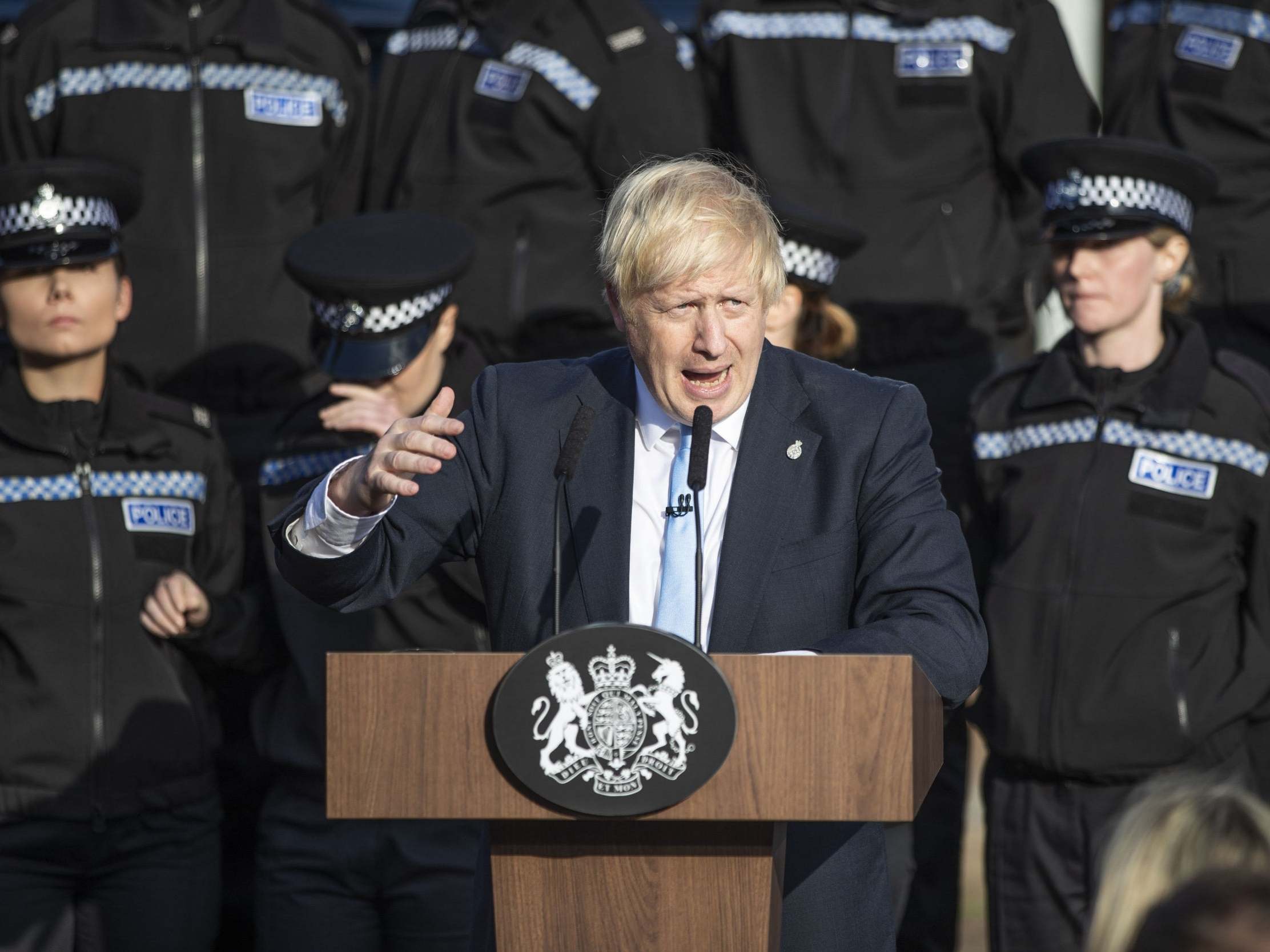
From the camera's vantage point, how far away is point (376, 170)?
572cm

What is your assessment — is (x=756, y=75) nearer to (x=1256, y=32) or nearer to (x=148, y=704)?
(x=1256, y=32)

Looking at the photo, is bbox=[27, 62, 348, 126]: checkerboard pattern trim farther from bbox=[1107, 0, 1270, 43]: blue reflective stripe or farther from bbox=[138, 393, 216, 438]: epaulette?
bbox=[1107, 0, 1270, 43]: blue reflective stripe

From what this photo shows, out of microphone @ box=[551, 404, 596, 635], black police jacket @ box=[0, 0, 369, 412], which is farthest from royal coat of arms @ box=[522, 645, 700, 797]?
black police jacket @ box=[0, 0, 369, 412]

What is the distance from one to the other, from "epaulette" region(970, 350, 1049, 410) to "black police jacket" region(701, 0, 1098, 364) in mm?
457

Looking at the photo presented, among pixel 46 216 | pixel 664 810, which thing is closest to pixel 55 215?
pixel 46 216

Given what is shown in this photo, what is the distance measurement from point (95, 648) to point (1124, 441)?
263cm

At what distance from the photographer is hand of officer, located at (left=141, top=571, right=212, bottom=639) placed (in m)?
4.53

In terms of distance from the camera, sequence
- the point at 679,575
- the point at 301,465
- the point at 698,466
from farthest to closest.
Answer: the point at 301,465 → the point at 679,575 → the point at 698,466

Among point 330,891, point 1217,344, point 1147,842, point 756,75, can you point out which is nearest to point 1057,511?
point 1217,344

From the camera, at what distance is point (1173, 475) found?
458cm

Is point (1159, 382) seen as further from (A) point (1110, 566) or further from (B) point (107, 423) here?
(B) point (107, 423)

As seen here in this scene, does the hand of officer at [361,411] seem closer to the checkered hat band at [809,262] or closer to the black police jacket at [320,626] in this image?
the black police jacket at [320,626]

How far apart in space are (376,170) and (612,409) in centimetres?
294

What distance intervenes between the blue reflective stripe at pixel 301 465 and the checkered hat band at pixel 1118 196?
194 cm
